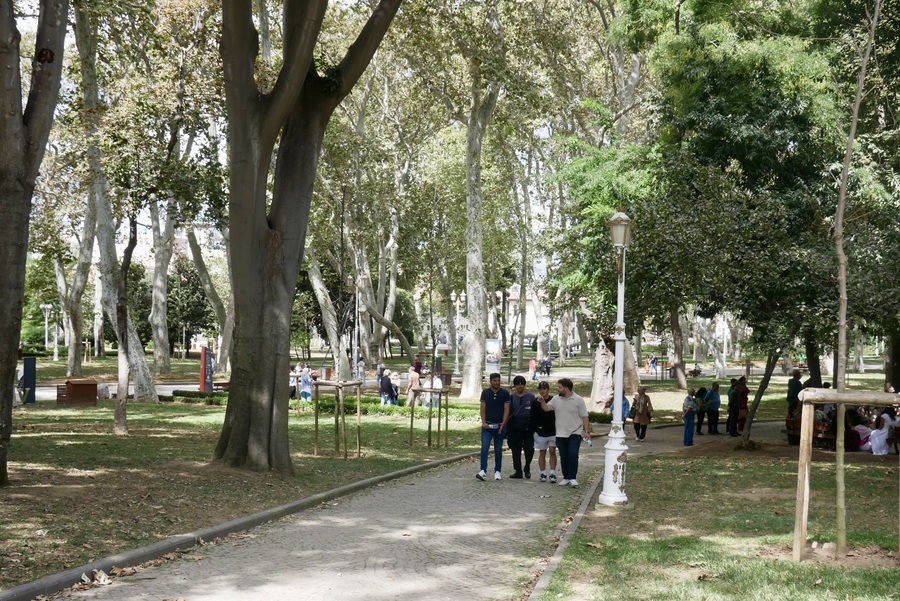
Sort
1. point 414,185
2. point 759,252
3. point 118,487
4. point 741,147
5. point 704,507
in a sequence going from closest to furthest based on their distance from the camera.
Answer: point 118,487, point 704,507, point 759,252, point 741,147, point 414,185

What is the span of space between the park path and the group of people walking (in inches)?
41.9

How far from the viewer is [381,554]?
8547 millimetres

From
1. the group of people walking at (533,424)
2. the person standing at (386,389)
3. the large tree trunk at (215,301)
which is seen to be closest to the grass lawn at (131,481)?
the group of people walking at (533,424)

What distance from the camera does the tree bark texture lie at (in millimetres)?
12680

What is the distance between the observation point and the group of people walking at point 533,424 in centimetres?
1394

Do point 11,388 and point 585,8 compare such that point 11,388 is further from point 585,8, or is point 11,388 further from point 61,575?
point 585,8

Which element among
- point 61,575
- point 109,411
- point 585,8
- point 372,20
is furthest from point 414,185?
point 61,575

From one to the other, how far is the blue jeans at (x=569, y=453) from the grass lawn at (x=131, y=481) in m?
2.85

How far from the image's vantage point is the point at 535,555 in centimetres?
877

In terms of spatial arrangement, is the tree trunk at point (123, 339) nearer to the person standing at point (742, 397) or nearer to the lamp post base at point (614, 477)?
the lamp post base at point (614, 477)

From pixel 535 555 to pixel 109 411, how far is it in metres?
19.9

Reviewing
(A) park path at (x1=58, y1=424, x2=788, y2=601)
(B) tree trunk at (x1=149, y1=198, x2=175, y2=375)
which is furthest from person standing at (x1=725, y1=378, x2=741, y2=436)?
(B) tree trunk at (x1=149, y1=198, x2=175, y2=375)

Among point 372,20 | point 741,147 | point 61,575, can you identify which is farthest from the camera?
point 741,147

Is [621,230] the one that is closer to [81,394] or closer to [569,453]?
[569,453]
